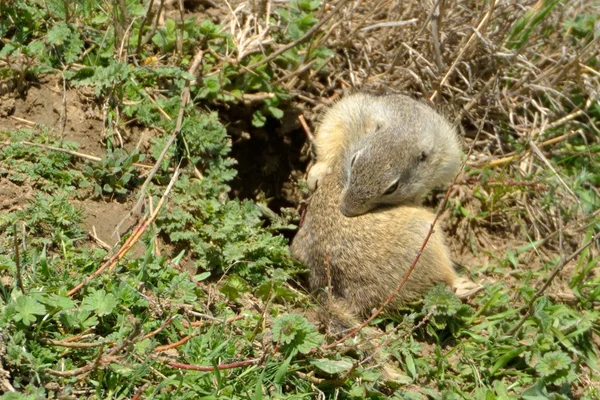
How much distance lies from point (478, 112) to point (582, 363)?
2.54m

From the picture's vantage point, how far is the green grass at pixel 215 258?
3.82m

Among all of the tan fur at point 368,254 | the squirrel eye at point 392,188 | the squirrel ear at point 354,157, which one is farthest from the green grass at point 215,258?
the squirrel eye at point 392,188

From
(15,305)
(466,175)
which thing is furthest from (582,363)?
(15,305)

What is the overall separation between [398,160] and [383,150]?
14 centimetres

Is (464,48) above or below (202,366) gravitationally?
above

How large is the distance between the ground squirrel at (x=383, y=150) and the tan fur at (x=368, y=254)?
0.44 feet

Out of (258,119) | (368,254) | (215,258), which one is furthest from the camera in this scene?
(258,119)

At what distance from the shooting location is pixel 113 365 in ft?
12.0

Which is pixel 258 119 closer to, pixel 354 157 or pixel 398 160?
pixel 354 157

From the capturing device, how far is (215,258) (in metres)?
4.72

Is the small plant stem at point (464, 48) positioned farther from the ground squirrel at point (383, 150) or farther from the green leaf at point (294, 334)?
the green leaf at point (294, 334)

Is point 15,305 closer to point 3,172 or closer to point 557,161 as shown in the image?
point 3,172

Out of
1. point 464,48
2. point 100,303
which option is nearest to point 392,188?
point 464,48

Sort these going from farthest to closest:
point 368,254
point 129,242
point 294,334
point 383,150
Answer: point 383,150 < point 368,254 < point 129,242 < point 294,334
